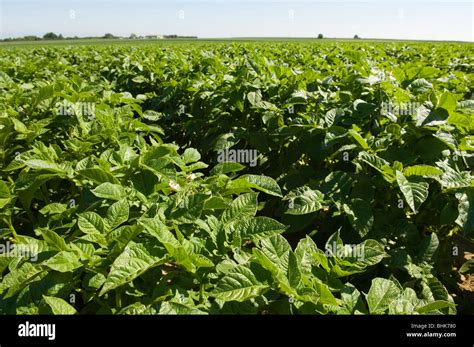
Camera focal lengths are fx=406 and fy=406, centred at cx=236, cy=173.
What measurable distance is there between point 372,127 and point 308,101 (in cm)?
68

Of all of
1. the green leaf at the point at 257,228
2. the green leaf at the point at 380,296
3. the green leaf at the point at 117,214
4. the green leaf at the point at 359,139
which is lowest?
the green leaf at the point at 380,296

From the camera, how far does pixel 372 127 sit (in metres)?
3.12

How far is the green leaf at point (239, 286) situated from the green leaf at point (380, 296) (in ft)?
1.49

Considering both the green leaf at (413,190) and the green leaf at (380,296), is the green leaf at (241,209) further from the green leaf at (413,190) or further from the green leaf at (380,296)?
the green leaf at (413,190)

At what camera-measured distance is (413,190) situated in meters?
2.20

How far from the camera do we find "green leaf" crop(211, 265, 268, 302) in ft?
4.38

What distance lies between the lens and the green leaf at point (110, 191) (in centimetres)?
178

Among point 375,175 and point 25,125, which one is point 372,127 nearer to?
point 375,175
